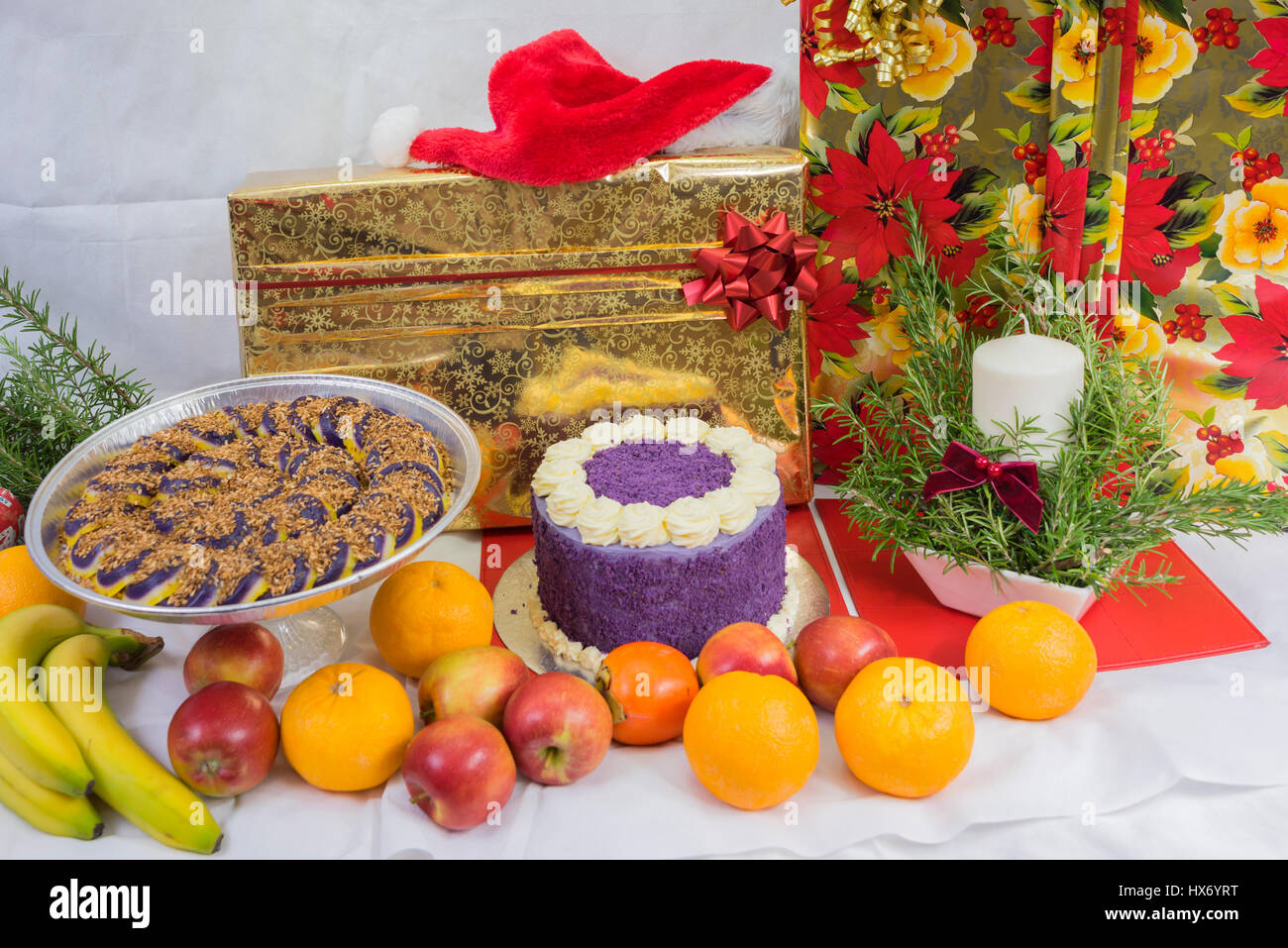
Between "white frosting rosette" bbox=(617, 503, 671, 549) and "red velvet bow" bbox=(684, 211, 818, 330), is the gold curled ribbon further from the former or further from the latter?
"white frosting rosette" bbox=(617, 503, 671, 549)

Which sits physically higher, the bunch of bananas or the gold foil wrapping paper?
the gold foil wrapping paper

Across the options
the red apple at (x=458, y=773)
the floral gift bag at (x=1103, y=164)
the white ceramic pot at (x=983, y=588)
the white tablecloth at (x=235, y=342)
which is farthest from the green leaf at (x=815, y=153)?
the red apple at (x=458, y=773)

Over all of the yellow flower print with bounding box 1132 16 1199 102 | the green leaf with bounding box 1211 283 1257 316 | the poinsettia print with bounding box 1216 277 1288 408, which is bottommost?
Result: the poinsettia print with bounding box 1216 277 1288 408

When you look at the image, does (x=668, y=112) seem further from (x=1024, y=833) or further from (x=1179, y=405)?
(x=1024, y=833)

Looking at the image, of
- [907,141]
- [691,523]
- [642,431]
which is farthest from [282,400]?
[907,141]

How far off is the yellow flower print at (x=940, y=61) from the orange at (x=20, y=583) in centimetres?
121

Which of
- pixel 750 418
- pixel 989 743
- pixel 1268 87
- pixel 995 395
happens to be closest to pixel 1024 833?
pixel 989 743

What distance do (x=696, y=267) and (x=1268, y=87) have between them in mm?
726

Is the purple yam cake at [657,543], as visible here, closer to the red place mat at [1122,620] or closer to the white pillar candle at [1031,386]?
the red place mat at [1122,620]

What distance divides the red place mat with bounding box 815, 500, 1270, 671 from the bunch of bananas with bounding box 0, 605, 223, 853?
79 centimetres

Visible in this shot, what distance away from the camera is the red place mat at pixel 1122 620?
1.25 meters

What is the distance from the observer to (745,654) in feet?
3.65

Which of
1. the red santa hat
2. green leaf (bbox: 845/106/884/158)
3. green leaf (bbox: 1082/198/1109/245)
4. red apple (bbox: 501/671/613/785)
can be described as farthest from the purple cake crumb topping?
green leaf (bbox: 1082/198/1109/245)

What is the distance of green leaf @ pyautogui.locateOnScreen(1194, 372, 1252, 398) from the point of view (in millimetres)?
1443
